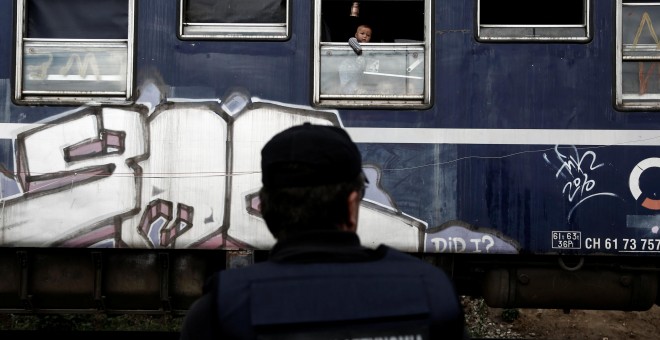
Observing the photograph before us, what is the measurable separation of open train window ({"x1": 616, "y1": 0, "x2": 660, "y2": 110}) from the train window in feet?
8.21

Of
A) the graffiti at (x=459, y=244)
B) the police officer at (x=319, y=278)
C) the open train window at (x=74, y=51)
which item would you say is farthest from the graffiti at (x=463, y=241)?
the police officer at (x=319, y=278)

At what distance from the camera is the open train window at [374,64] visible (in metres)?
5.71

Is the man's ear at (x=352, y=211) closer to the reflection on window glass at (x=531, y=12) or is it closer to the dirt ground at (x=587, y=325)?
the reflection on window glass at (x=531, y=12)

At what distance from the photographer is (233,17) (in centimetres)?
582

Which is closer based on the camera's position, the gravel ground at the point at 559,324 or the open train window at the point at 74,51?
the open train window at the point at 74,51

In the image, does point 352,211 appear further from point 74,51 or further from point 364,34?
point 74,51

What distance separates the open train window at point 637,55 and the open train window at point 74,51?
3621mm

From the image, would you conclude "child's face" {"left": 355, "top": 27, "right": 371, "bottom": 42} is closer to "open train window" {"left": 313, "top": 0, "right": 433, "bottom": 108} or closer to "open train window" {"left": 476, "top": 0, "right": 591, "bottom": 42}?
"open train window" {"left": 313, "top": 0, "right": 433, "bottom": 108}

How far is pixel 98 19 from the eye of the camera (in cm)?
588

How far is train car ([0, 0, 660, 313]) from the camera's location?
5.64 meters

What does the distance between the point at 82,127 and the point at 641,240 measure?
4161 millimetres

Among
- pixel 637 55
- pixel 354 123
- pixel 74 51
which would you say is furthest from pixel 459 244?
pixel 74 51

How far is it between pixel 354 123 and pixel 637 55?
2.17m

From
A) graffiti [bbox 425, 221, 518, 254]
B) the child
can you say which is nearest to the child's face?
the child
